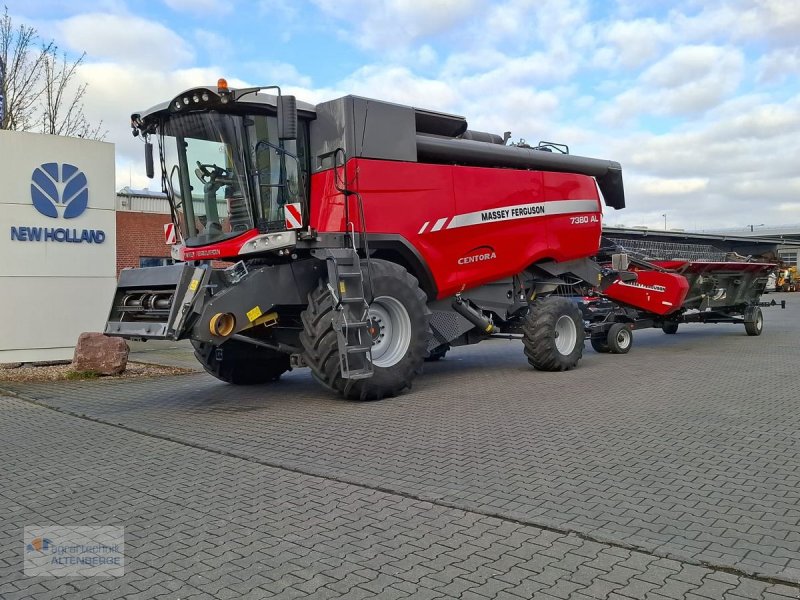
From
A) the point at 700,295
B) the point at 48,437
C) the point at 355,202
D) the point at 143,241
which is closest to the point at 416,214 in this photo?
the point at 355,202

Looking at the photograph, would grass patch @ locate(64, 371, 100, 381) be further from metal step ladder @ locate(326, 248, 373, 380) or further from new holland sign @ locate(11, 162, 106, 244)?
metal step ladder @ locate(326, 248, 373, 380)

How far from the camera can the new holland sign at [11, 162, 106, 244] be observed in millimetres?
12633

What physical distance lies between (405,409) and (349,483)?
303cm

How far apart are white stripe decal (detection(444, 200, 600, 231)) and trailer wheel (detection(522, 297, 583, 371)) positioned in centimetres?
142

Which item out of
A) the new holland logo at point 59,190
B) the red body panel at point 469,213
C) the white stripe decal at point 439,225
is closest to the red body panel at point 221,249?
the red body panel at point 469,213

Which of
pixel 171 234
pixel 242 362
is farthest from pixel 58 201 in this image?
pixel 242 362

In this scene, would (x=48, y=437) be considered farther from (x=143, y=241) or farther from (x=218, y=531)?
(x=143, y=241)

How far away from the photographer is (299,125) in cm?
879

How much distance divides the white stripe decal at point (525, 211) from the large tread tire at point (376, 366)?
3.94ft

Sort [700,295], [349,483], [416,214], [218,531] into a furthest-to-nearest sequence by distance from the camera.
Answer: [700,295], [416,214], [349,483], [218,531]

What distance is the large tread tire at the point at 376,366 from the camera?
323 inches

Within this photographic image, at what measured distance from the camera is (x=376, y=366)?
8711mm

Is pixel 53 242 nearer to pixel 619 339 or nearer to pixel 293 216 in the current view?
pixel 293 216

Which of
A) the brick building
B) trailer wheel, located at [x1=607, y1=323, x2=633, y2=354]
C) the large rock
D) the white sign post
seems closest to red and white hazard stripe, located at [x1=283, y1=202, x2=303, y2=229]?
the large rock
